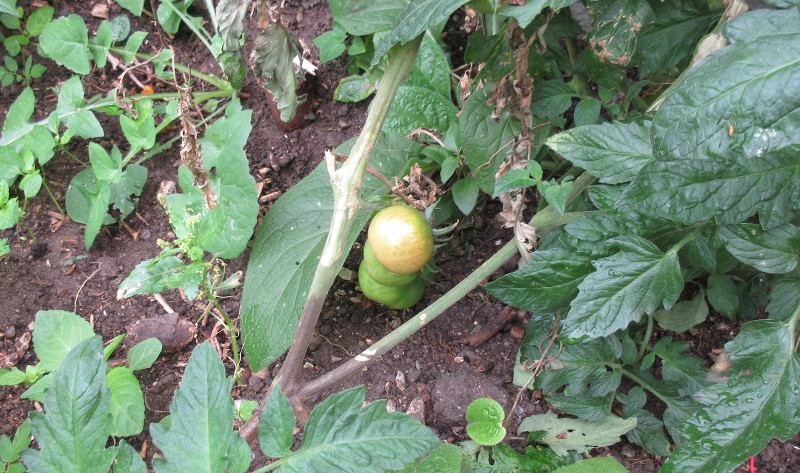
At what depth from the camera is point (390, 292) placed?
1.72 m

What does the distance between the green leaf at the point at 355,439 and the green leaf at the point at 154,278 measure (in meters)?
0.62

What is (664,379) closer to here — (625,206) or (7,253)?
(625,206)

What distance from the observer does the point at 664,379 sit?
1.64 m

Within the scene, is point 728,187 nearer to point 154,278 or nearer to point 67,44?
point 154,278

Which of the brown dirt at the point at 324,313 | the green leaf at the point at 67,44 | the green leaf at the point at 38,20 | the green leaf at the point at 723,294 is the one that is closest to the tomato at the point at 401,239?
the brown dirt at the point at 324,313

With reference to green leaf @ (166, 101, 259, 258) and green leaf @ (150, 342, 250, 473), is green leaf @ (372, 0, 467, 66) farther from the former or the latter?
green leaf @ (150, 342, 250, 473)

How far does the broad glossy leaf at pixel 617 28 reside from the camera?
155cm

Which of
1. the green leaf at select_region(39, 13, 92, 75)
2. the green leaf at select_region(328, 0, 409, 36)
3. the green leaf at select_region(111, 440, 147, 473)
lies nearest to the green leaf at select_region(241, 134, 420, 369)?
the green leaf at select_region(328, 0, 409, 36)

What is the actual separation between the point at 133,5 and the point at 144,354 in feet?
4.53

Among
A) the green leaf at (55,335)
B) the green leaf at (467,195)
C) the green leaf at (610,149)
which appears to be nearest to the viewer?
the green leaf at (610,149)

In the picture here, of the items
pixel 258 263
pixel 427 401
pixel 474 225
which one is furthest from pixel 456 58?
pixel 427 401

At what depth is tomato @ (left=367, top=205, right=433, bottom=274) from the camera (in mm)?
1540

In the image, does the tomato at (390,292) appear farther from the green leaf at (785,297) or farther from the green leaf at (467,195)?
the green leaf at (785,297)

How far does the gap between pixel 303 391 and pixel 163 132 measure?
1238 mm
